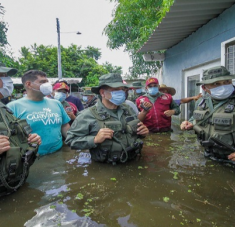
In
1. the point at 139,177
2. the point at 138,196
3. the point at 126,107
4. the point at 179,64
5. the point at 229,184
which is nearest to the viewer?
the point at 138,196

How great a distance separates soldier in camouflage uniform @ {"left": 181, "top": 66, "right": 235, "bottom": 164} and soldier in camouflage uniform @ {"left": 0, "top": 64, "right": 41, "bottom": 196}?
2.25 metres

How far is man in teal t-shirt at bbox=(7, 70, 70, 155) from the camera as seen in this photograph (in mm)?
3125

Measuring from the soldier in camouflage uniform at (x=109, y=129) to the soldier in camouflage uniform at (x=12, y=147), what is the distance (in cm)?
62

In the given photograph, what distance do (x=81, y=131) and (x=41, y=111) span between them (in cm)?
78

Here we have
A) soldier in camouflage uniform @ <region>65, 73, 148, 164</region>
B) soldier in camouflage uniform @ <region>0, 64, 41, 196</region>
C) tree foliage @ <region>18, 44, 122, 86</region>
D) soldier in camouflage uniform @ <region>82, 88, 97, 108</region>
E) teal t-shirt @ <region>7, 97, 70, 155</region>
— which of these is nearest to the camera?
soldier in camouflage uniform @ <region>0, 64, 41, 196</region>

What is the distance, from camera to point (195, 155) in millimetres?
3480

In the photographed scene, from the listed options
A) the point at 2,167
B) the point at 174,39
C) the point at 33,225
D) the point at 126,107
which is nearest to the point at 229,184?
the point at 126,107

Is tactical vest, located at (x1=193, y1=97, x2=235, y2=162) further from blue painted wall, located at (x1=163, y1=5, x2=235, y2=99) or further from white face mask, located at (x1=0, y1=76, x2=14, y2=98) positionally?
white face mask, located at (x1=0, y1=76, x2=14, y2=98)

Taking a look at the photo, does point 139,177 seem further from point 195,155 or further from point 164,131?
point 164,131

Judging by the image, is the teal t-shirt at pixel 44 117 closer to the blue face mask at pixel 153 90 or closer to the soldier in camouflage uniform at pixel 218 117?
the soldier in camouflage uniform at pixel 218 117

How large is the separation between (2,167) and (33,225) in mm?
661

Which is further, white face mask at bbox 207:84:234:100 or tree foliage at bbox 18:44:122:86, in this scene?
tree foliage at bbox 18:44:122:86

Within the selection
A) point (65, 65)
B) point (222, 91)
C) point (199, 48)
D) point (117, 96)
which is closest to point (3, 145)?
point (117, 96)

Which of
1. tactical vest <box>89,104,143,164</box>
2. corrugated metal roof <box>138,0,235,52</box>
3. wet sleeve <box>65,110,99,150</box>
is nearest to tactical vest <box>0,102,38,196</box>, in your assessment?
wet sleeve <box>65,110,99,150</box>
